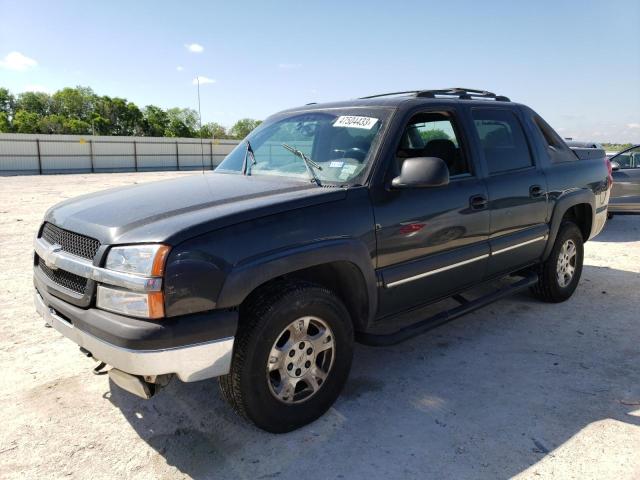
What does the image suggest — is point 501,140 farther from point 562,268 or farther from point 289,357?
point 289,357

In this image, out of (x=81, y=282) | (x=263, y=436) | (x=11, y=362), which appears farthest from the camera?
(x=11, y=362)

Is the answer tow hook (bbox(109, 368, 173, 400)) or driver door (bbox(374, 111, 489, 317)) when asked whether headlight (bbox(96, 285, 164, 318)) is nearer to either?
tow hook (bbox(109, 368, 173, 400))

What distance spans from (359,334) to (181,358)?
51.9 inches

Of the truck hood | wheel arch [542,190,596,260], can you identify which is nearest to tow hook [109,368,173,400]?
the truck hood

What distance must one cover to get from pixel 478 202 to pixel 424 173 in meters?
0.96

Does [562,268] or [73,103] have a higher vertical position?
[73,103]

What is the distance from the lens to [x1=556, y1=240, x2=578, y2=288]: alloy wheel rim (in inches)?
202

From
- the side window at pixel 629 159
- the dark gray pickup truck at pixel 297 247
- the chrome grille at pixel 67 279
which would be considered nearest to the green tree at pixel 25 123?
the side window at pixel 629 159

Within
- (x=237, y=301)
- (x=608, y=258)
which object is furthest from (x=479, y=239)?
(x=608, y=258)

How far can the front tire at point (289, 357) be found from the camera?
105 inches

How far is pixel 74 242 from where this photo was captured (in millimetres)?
2844

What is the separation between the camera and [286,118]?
4.15 m

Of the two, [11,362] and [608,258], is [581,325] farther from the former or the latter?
[11,362]

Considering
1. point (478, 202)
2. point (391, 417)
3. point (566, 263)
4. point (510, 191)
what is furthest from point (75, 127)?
point (391, 417)
